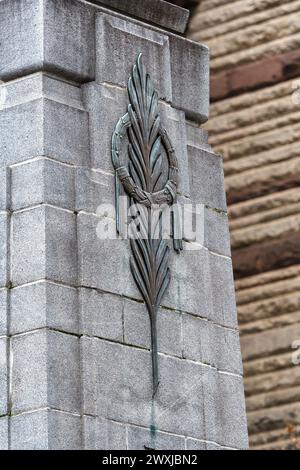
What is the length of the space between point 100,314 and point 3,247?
22.3 inches

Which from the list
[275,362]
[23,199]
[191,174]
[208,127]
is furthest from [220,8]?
[23,199]

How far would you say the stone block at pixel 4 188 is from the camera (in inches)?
311

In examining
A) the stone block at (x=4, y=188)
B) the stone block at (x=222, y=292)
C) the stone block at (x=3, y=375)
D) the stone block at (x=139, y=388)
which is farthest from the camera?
the stone block at (x=222, y=292)

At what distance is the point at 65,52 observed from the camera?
26.9ft

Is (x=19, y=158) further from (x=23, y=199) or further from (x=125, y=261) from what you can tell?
(x=125, y=261)

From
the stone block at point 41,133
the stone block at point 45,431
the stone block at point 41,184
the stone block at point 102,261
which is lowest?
the stone block at point 45,431


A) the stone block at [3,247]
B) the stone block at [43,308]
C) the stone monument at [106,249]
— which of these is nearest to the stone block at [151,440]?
the stone monument at [106,249]

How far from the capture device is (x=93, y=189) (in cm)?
802

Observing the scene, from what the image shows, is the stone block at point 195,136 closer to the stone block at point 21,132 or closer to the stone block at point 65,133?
the stone block at point 65,133

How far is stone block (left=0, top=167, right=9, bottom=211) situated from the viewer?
7887mm

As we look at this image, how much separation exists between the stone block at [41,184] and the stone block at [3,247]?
8 cm

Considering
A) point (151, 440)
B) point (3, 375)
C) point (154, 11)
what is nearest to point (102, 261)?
point (3, 375)

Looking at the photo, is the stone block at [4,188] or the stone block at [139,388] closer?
the stone block at [139,388]

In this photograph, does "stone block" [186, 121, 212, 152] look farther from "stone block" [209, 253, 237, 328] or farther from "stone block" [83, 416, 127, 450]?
"stone block" [83, 416, 127, 450]
